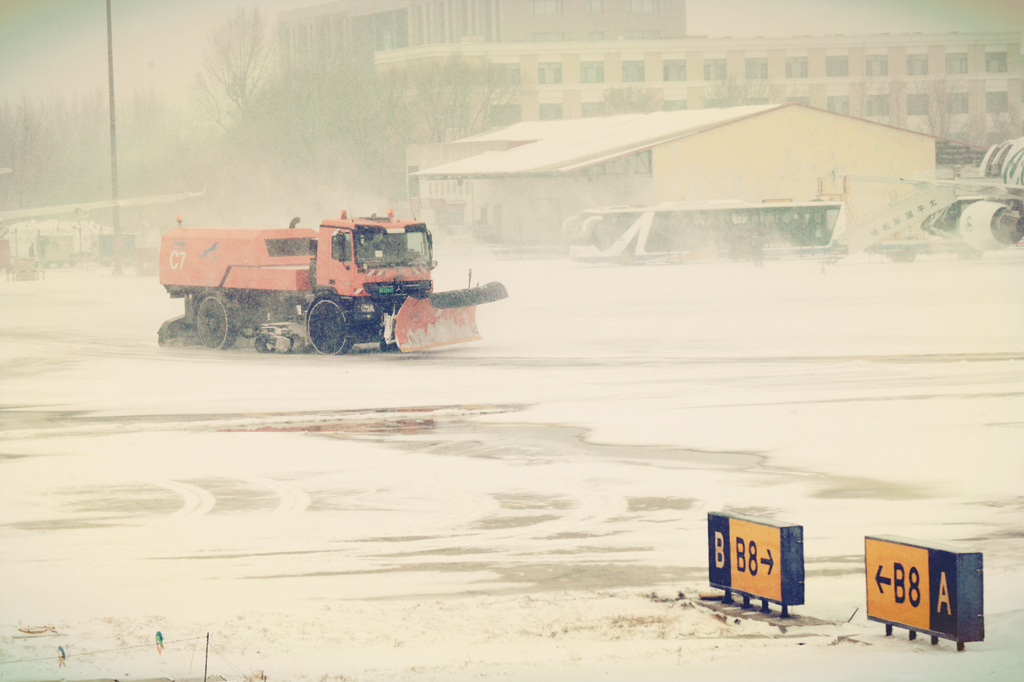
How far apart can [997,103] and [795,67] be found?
553 inches

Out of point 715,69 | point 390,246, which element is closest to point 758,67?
point 715,69

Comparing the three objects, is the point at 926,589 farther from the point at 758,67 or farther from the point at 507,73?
the point at 758,67

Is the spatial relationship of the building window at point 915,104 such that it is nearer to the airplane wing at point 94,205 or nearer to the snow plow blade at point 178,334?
the airplane wing at point 94,205

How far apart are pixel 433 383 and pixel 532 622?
1164 cm

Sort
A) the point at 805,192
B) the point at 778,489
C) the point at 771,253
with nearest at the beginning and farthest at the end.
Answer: the point at 778,489
the point at 771,253
the point at 805,192

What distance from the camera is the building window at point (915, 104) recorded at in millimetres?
90956

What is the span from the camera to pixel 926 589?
24.7ft

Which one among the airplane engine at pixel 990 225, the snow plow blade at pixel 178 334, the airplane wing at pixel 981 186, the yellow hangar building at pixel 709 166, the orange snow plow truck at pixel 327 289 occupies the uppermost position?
the yellow hangar building at pixel 709 166

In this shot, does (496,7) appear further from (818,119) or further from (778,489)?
(778,489)

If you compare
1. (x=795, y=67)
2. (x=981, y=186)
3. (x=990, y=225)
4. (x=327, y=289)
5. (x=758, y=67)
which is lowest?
(x=327, y=289)

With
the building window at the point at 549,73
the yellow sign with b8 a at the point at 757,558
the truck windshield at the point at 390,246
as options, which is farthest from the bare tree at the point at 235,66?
the yellow sign with b8 a at the point at 757,558

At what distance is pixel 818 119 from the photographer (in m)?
60.5

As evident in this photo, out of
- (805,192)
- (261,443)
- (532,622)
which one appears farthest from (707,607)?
(805,192)

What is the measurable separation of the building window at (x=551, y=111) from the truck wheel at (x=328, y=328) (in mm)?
73894
